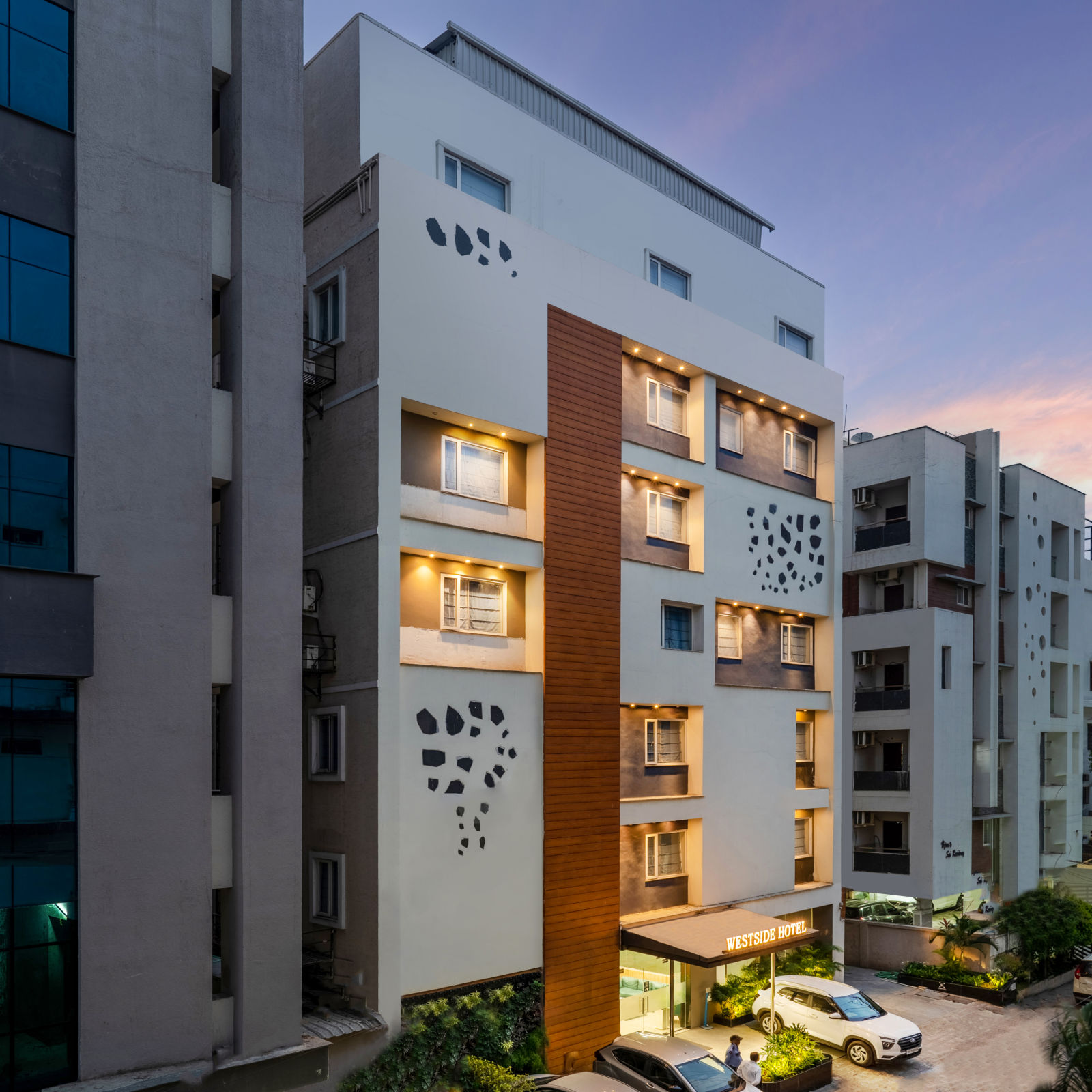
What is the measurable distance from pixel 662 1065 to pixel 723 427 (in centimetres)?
1597

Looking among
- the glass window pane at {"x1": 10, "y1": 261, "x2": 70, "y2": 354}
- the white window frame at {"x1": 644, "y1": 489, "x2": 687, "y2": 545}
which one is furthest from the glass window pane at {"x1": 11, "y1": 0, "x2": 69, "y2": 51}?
the white window frame at {"x1": 644, "y1": 489, "x2": 687, "y2": 545}

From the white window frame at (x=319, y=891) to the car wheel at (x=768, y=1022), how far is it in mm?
11028

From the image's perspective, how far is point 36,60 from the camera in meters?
14.9

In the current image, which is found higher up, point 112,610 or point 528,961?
point 112,610

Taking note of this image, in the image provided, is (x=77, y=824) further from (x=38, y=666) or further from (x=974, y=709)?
(x=974, y=709)

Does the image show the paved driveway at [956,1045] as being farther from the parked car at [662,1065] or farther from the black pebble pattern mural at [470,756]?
the black pebble pattern mural at [470,756]

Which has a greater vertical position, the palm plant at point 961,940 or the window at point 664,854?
the window at point 664,854

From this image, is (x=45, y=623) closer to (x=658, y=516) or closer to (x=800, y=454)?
(x=658, y=516)

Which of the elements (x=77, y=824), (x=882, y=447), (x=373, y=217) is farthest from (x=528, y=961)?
(x=882, y=447)

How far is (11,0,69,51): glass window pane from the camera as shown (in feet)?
48.5

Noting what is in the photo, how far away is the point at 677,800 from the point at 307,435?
40.8 feet

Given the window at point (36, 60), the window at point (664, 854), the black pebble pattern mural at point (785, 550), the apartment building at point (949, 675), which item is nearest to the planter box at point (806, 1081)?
the window at point (664, 854)

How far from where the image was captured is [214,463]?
16.5 meters

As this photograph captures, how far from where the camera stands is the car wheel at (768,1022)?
952 inches
